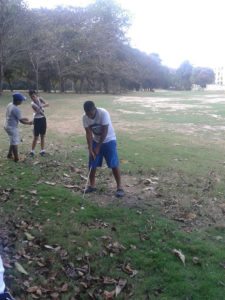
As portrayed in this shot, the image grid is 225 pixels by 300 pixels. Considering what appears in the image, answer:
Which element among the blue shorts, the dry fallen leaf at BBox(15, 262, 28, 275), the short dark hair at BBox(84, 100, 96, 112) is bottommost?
the dry fallen leaf at BBox(15, 262, 28, 275)

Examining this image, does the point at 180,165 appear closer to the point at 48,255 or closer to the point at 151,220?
the point at 151,220

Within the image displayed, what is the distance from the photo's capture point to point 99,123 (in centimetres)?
692

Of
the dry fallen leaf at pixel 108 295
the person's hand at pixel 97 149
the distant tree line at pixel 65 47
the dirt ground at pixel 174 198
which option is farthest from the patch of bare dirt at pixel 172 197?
the distant tree line at pixel 65 47

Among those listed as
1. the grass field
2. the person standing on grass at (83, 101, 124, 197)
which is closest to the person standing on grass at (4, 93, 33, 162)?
the grass field

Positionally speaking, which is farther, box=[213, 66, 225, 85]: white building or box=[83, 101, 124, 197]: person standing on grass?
box=[213, 66, 225, 85]: white building

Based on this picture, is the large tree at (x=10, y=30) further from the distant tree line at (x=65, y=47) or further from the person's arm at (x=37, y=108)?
the person's arm at (x=37, y=108)

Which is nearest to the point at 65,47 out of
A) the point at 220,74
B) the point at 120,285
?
the point at 120,285

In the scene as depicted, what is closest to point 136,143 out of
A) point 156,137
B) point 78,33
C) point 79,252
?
point 156,137

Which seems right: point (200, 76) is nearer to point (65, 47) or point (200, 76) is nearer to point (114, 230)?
point (65, 47)

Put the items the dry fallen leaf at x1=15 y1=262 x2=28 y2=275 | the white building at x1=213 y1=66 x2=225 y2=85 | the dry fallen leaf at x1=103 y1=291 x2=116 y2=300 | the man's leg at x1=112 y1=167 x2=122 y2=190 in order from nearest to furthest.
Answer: the dry fallen leaf at x1=103 y1=291 x2=116 y2=300
the dry fallen leaf at x1=15 y1=262 x2=28 y2=275
the man's leg at x1=112 y1=167 x2=122 y2=190
the white building at x1=213 y1=66 x2=225 y2=85

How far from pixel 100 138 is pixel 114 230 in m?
1.76

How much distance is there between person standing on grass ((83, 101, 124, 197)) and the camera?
6.88 m

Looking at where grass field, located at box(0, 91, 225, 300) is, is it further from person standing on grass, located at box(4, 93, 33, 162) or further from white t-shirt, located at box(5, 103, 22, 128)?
white t-shirt, located at box(5, 103, 22, 128)

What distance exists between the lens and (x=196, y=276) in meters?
4.72
